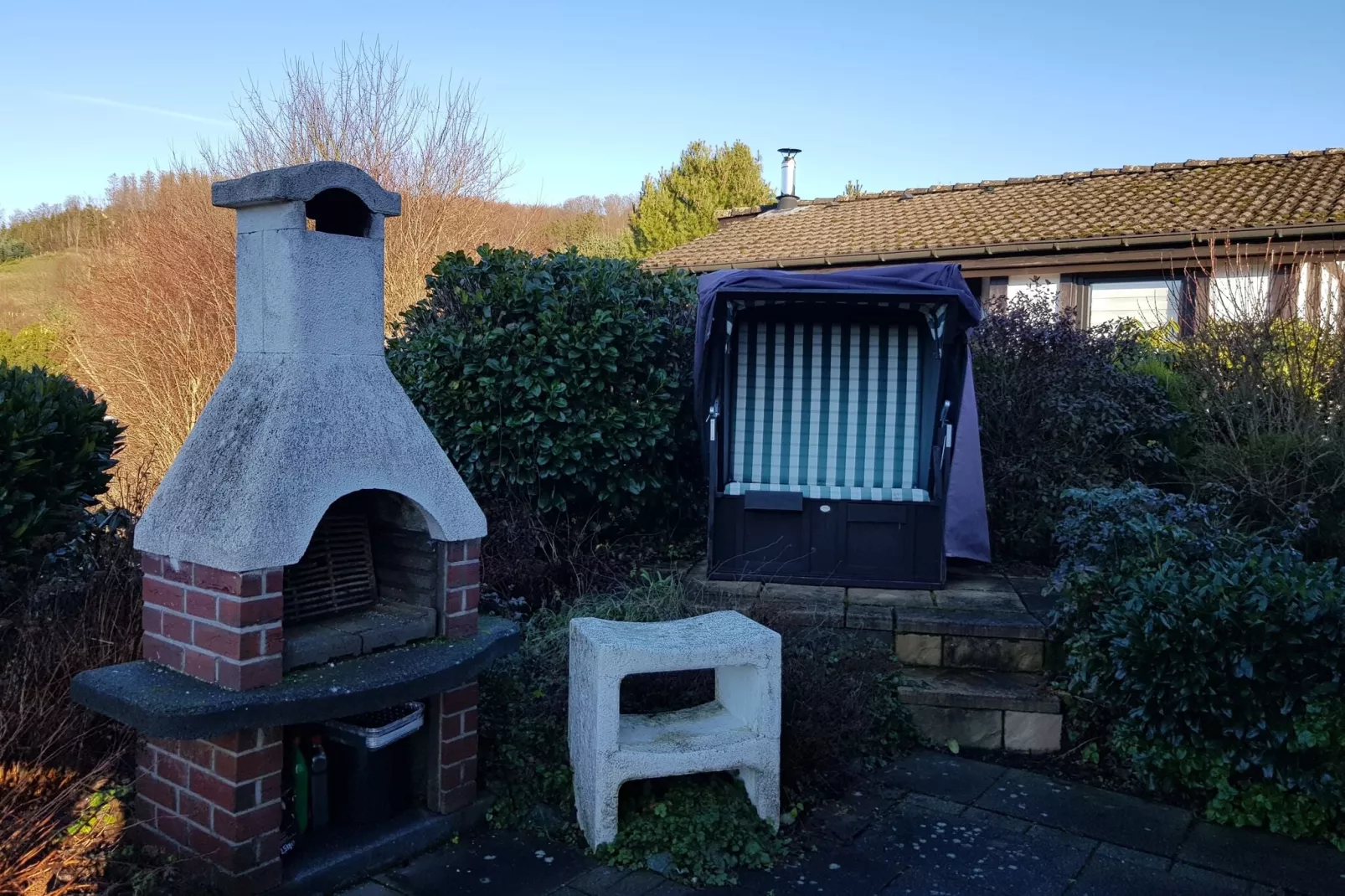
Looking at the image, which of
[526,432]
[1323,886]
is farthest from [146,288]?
[1323,886]

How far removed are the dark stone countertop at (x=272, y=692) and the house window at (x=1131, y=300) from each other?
1061 cm

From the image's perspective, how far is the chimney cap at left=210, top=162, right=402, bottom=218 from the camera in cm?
312

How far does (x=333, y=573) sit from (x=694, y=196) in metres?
23.2

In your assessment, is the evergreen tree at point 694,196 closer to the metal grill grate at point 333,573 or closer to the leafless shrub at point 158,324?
the leafless shrub at point 158,324

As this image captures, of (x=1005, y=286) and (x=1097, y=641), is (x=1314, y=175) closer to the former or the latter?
(x=1005, y=286)

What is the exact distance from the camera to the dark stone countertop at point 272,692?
2801mm

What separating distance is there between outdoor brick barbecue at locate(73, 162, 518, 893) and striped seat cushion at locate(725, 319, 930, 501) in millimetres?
2902

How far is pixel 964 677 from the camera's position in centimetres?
476

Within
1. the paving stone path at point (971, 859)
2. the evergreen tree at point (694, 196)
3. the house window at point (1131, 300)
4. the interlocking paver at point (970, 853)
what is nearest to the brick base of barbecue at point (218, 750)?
the paving stone path at point (971, 859)

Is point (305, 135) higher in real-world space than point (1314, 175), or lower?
higher

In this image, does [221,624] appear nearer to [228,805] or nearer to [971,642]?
[228,805]

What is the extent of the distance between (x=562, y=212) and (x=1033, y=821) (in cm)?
2526

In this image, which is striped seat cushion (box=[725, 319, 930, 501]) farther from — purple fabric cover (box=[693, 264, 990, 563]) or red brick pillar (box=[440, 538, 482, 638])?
red brick pillar (box=[440, 538, 482, 638])

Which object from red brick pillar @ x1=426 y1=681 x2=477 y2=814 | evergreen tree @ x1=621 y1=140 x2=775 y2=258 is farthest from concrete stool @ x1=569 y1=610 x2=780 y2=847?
evergreen tree @ x1=621 y1=140 x2=775 y2=258
